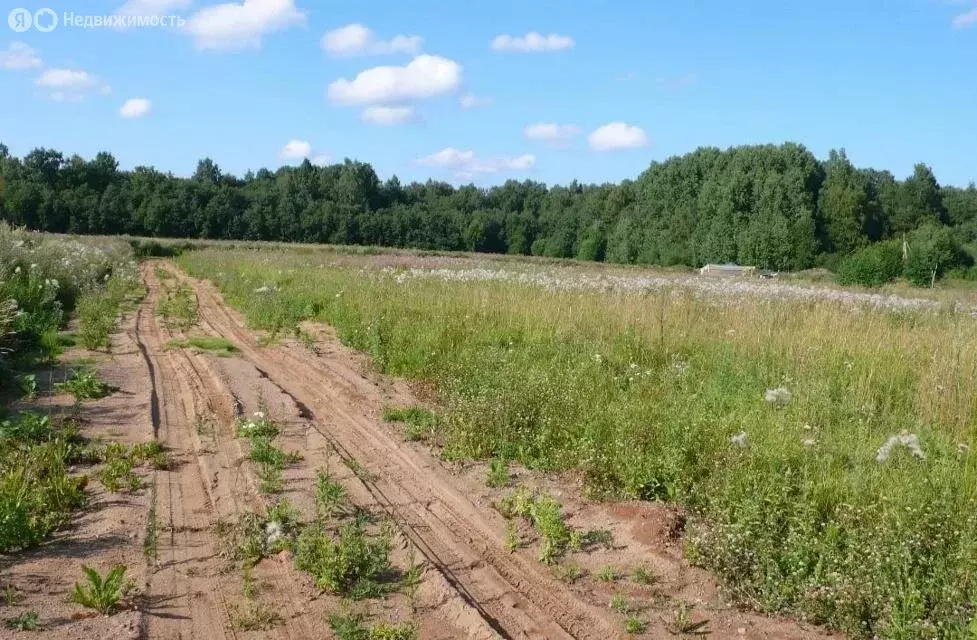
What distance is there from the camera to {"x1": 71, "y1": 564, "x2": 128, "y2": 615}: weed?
13.5ft

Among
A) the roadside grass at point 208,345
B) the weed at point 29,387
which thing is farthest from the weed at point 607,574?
the roadside grass at point 208,345

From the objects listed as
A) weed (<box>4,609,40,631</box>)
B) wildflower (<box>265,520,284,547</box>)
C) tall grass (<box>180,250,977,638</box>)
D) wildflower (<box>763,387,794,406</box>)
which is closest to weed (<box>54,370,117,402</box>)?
tall grass (<box>180,250,977,638</box>)

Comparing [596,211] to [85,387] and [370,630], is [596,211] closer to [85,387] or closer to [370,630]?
[85,387]

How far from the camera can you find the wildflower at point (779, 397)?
6.79m

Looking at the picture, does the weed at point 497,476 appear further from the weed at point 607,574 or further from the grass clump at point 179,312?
the grass clump at point 179,312

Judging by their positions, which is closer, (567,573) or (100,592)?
(100,592)

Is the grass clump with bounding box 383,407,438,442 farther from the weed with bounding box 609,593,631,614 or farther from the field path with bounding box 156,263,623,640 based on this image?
the weed with bounding box 609,593,631,614

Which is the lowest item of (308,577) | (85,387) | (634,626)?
(634,626)

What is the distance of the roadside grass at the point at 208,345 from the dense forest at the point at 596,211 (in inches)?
1261

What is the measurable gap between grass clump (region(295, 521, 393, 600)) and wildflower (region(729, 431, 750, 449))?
273cm

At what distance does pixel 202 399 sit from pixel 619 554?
5.58 metres

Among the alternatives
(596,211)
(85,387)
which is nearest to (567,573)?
(85,387)

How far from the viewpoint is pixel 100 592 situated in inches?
163

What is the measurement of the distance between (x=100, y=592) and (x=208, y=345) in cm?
855
